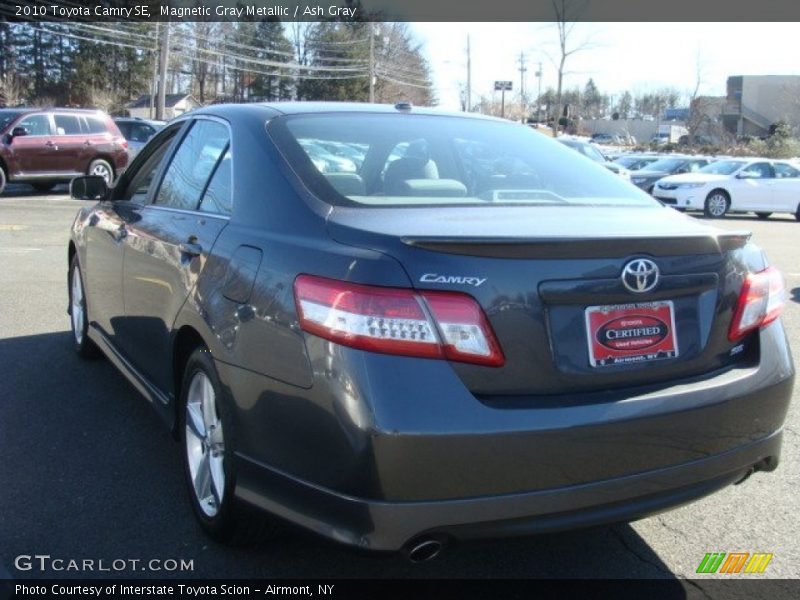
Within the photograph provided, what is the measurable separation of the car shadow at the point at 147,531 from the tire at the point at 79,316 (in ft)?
3.08

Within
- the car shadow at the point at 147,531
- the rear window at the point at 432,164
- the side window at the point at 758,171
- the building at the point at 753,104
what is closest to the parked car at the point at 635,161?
the side window at the point at 758,171

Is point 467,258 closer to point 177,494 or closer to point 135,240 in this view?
point 177,494

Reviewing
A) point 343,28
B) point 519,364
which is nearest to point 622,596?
point 519,364

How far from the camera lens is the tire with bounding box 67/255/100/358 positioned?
5379 mm

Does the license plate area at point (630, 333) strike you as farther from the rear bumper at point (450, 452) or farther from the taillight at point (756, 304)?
the taillight at point (756, 304)

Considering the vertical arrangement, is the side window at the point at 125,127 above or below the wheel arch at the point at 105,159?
above

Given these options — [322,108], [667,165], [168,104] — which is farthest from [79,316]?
[168,104]

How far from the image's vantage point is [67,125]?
18812mm

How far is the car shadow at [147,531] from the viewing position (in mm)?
2951

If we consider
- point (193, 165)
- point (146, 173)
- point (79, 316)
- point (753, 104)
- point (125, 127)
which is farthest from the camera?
point (753, 104)

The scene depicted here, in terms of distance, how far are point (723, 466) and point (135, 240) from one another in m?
2.84

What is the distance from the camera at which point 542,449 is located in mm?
2346

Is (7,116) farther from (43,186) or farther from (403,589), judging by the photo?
(403,589)

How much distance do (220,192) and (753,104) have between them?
82114 millimetres
